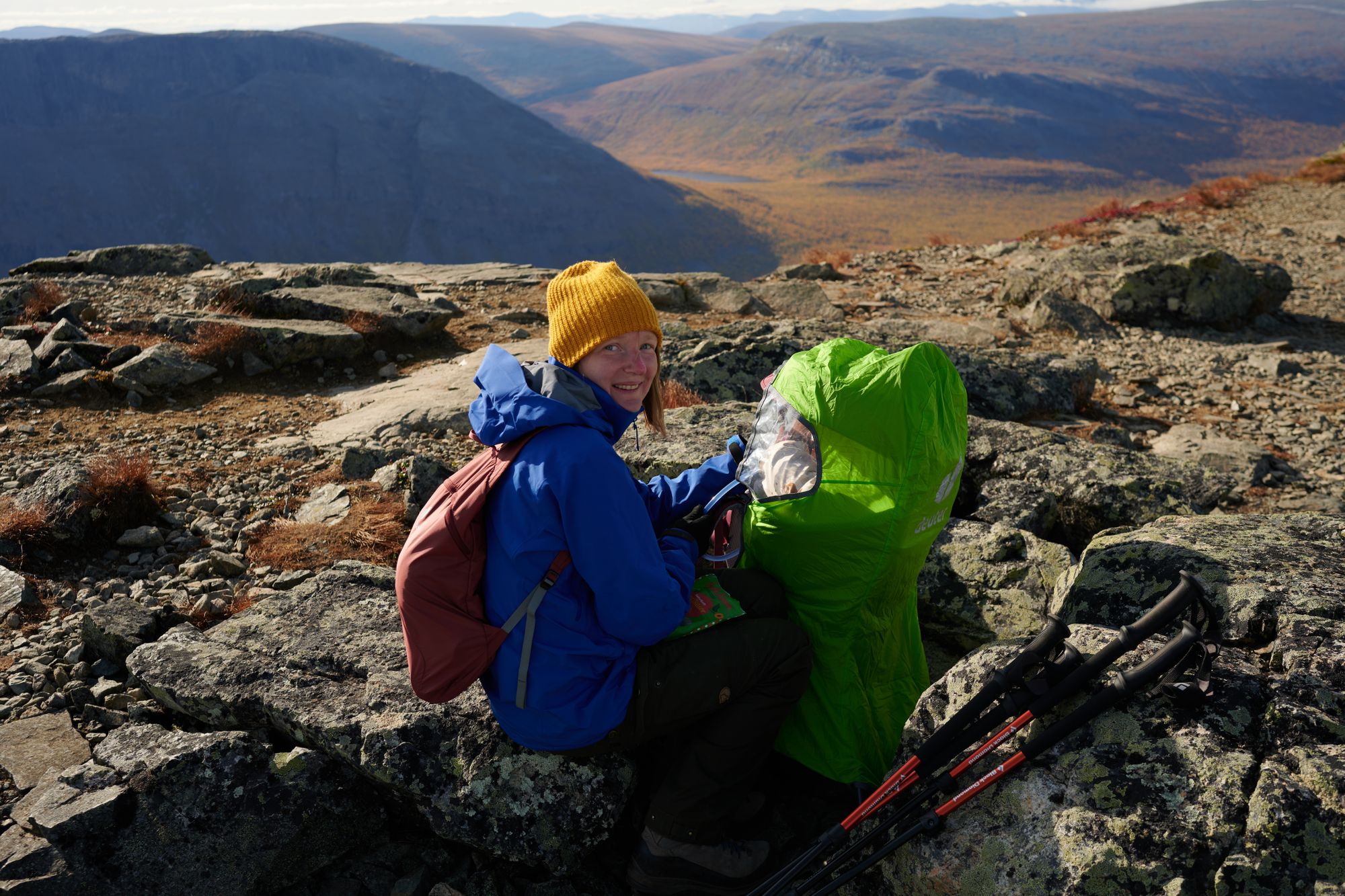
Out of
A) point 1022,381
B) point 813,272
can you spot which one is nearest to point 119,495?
point 1022,381

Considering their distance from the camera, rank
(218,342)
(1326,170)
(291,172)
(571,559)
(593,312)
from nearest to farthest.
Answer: (571,559) < (593,312) < (218,342) < (1326,170) < (291,172)

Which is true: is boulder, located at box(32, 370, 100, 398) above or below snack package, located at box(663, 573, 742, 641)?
below

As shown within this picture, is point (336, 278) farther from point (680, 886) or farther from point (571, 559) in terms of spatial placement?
point (680, 886)

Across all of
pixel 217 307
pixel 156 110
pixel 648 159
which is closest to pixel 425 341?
pixel 217 307

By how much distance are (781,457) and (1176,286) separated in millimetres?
12932

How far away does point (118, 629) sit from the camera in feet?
15.5

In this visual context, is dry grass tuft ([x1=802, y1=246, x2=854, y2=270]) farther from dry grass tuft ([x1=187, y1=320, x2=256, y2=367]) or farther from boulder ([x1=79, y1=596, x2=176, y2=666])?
boulder ([x1=79, y1=596, x2=176, y2=666])

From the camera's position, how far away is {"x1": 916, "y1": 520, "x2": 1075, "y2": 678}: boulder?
15.4 feet

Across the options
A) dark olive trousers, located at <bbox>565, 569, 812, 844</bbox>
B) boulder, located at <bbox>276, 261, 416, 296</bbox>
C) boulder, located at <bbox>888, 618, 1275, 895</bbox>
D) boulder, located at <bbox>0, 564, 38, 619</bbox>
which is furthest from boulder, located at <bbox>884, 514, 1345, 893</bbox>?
boulder, located at <bbox>276, 261, 416, 296</bbox>

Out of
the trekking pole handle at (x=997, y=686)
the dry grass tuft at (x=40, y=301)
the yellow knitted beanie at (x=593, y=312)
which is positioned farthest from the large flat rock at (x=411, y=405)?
the trekking pole handle at (x=997, y=686)

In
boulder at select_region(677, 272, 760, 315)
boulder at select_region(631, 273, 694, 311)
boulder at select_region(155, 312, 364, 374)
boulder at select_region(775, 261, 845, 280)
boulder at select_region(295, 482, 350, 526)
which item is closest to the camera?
boulder at select_region(295, 482, 350, 526)

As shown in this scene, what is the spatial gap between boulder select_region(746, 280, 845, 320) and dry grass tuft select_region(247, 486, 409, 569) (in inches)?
→ 377

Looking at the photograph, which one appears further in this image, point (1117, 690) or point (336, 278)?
point (336, 278)

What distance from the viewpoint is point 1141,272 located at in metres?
13.8
